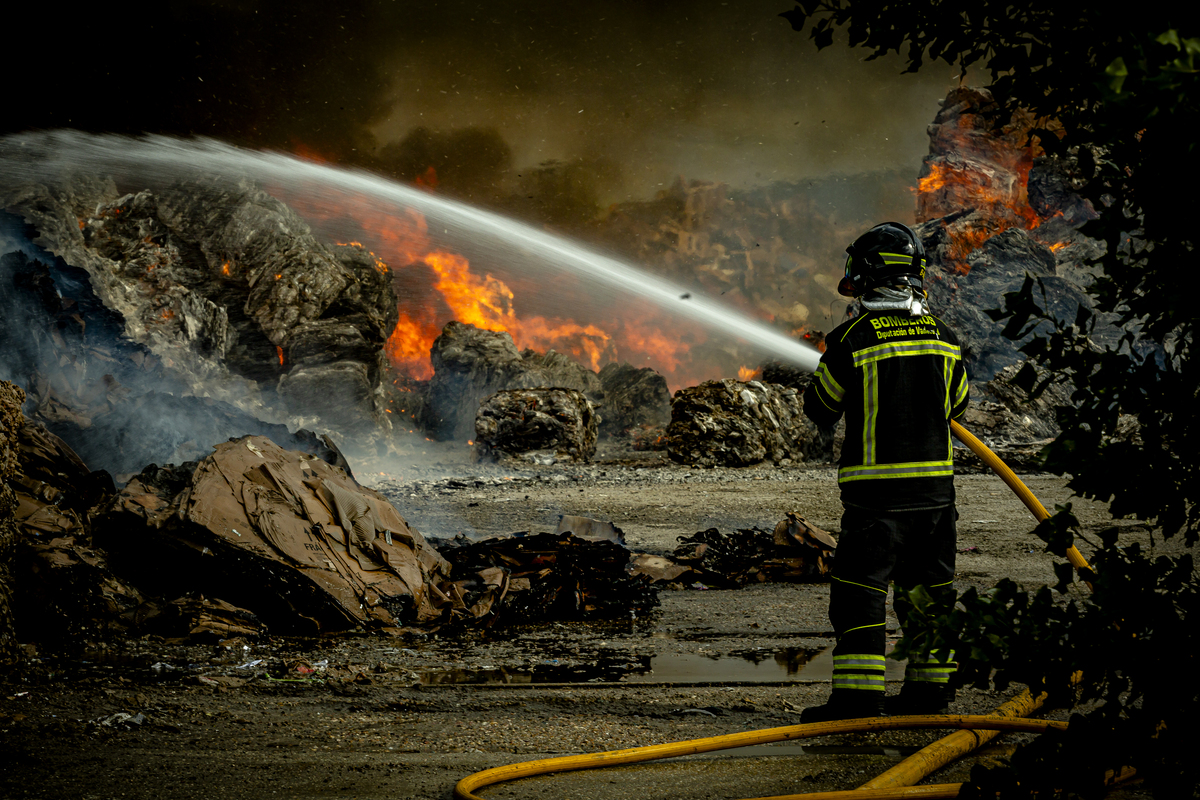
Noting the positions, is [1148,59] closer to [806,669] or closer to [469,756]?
[469,756]

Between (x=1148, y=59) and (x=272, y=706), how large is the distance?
2.96 metres

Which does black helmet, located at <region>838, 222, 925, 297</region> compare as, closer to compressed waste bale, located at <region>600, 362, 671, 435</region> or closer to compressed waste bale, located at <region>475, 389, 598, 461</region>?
compressed waste bale, located at <region>475, 389, 598, 461</region>

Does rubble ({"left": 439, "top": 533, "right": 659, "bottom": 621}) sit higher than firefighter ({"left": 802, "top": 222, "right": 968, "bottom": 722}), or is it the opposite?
firefighter ({"left": 802, "top": 222, "right": 968, "bottom": 722})

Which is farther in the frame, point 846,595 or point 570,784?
point 846,595

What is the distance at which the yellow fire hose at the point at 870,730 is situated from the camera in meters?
1.83

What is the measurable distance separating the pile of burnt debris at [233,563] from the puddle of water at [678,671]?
799mm

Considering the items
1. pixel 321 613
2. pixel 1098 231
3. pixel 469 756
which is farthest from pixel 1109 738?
pixel 321 613

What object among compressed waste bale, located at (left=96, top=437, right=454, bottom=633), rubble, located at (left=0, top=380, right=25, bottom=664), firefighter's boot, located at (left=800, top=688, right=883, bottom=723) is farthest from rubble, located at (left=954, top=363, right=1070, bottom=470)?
rubble, located at (left=0, top=380, right=25, bottom=664)

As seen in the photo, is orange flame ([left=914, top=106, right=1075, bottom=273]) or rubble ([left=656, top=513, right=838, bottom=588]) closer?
rubble ([left=656, top=513, right=838, bottom=588])

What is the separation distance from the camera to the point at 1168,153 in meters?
1.03

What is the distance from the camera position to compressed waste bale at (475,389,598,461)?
50.7ft

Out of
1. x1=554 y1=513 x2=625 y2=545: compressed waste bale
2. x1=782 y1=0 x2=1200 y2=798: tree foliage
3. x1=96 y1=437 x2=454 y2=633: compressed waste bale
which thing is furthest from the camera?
x1=554 y1=513 x2=625 y2=545: compressed waste bale

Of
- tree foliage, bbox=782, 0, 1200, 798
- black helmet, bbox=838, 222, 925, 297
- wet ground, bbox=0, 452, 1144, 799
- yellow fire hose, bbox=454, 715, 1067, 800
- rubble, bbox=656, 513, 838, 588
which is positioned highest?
black helmet, bbox=838, 222, 925, 297

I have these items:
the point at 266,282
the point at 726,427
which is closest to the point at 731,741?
the point at 726,427
